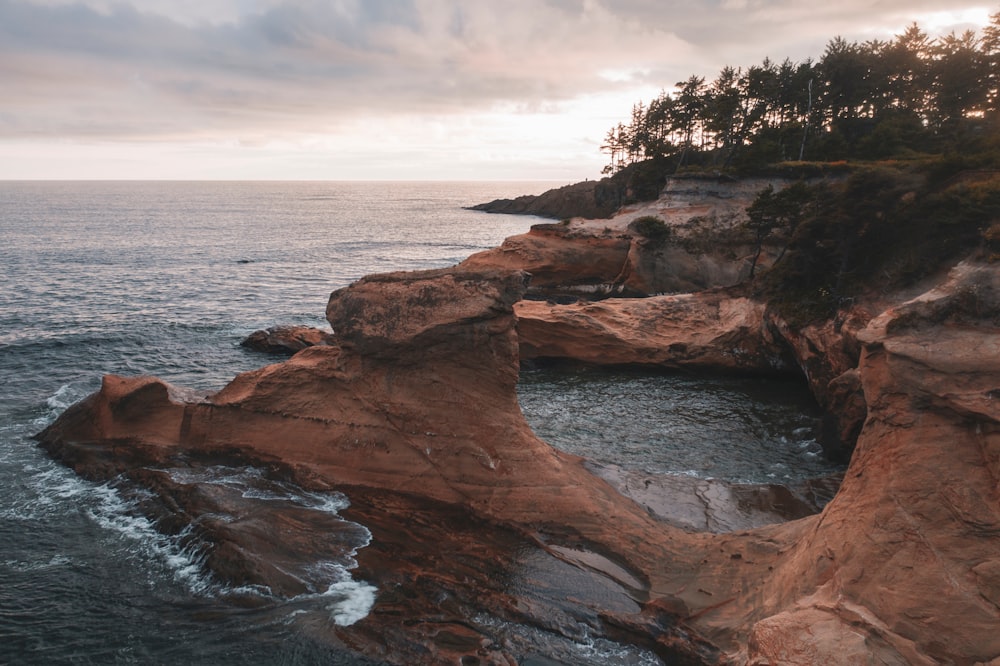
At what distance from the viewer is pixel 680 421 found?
24.2 meters

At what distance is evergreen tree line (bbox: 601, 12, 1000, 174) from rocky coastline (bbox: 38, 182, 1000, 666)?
37828mm

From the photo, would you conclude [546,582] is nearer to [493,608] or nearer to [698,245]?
[493,608]

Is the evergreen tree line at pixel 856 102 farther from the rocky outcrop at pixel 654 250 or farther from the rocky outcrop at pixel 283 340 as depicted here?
the rocky outcrop at pixel 283 340

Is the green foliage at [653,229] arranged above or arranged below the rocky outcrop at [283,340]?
above

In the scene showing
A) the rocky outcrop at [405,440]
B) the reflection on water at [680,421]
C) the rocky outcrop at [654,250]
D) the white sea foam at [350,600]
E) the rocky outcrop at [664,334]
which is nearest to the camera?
the white sea foam at [350,600]

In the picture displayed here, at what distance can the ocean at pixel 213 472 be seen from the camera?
11.7 metres

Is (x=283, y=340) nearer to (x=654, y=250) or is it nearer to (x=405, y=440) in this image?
(x=405, y=440)

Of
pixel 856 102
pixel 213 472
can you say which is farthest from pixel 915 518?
pixel 856 102

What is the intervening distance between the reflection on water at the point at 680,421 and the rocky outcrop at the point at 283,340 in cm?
1176

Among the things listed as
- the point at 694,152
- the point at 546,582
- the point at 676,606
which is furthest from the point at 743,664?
the point at 694,152

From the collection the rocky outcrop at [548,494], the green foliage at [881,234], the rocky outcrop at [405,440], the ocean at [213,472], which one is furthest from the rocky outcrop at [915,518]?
the green foliage at [881,234]

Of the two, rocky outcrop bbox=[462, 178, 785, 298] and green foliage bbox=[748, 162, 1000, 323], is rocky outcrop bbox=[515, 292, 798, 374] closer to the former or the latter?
green foliage bbox=[748, 162, 1000, 323]

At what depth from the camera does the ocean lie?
11.7m

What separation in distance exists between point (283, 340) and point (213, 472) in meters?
17.9
